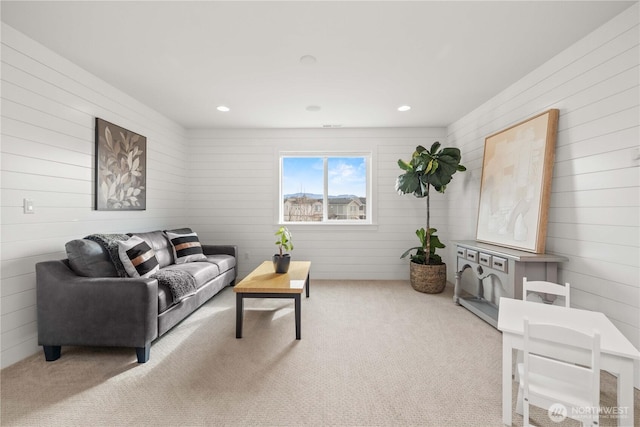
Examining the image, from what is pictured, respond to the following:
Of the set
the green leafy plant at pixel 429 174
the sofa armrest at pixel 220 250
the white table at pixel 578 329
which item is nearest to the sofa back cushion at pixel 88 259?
the sofa armrest at pixel 220 250

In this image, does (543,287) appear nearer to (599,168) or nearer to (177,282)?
(599,168)

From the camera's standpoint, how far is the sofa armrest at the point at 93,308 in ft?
6.87

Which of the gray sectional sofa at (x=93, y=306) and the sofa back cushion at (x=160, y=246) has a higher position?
the sofa back cushion at (x=160, y=246)

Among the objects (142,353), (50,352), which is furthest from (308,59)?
(50,352)

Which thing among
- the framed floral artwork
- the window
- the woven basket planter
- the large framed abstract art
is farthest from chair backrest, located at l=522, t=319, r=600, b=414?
the framed floral artwork

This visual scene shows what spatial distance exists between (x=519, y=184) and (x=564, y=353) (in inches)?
78.9

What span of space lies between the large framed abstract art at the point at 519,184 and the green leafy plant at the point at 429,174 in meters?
0.40

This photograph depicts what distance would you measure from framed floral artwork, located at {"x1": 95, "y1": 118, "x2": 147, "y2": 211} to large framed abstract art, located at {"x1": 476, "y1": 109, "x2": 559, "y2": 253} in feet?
14.7

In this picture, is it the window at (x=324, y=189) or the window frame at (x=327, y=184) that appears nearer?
the window frame at (x=327, y=184)

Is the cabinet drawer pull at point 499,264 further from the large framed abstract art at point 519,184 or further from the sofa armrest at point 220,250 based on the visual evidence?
the sofa armrest at point 220,250

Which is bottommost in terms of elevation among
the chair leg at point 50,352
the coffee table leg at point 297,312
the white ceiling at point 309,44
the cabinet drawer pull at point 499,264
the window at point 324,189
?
the chair leg at point 50,352

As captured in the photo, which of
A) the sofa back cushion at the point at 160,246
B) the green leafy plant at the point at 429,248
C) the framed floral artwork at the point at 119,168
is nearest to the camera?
the framed floral artwork at the point at 119,168

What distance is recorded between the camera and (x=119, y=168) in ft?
10.2

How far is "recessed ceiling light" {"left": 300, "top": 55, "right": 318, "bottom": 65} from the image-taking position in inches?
95.6
